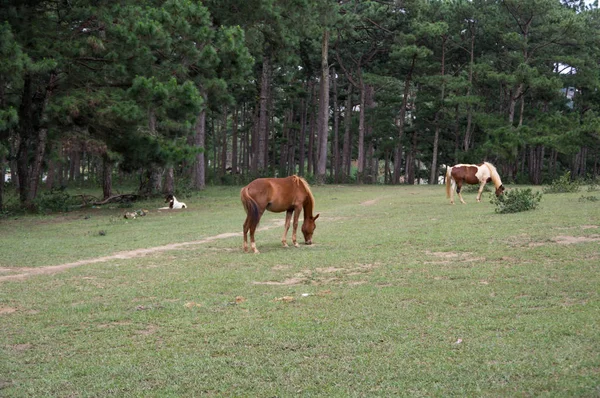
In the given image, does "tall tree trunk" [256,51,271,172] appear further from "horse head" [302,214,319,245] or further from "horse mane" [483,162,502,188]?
"horse head" [302,214,319,245]

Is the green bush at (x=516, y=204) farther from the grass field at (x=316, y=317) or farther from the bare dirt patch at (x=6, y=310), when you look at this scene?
the bare dirt patch at (x=6, y=310)

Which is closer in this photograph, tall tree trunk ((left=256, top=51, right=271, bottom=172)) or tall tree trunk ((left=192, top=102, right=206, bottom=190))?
tall tree trunk ((left=192, top=102, right=206, bottom=190))

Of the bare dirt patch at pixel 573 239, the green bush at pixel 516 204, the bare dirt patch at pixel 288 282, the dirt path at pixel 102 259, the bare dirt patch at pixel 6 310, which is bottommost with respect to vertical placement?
the bare dirt patch at pixel 6 310

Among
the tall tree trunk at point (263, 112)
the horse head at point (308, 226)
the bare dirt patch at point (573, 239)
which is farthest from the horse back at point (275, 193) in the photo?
the tall tree trunk at point (263, 112)

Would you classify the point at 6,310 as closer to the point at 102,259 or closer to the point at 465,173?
the point at 102,259

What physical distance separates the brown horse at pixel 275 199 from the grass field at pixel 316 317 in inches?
24.6

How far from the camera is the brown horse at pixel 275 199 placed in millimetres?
11289

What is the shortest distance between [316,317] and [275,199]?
5.21 m

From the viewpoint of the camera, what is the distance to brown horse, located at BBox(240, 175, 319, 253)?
37.0ft

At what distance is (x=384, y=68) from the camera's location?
148 feet

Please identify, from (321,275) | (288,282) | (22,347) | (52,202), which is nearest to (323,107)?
(52,202)

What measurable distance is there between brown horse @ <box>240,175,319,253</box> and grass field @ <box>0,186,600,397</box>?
0.62 m

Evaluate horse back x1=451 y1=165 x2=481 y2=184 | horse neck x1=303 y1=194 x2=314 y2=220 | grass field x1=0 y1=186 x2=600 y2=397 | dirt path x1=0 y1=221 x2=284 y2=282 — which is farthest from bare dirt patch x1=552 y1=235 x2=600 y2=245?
horse back x1=451 y1=165 x2=481 y2=184

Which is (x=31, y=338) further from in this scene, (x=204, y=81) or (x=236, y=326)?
(x=204, y=81)
